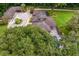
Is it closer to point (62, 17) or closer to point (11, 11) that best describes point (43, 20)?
point (62, 17)

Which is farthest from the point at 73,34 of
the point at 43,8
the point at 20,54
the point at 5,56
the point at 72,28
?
the point at 5,56

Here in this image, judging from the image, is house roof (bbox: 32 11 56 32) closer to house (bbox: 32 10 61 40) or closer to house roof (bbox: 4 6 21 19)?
house (bbox: 32 10 61 40)

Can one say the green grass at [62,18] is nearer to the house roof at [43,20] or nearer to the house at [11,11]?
the house roof at [43,20]

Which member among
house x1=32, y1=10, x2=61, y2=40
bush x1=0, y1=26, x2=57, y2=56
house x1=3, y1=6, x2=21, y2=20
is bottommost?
bush x1=0, y1=26, x2=57, y2=56

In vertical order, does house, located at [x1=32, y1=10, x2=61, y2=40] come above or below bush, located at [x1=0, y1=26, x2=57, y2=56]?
above

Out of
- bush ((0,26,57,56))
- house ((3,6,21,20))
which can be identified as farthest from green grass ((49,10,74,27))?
house ((3,6,21,20))

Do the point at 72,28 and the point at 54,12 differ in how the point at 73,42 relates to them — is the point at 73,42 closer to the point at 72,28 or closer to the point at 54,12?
the point at 72,28

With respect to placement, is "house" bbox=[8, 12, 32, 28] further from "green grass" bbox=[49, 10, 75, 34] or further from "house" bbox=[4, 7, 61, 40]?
"green grass" bbox=[49, 10, 75, 34]
